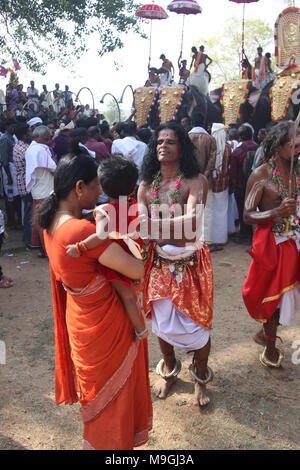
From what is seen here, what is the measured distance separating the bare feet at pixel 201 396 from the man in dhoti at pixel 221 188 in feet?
12.6

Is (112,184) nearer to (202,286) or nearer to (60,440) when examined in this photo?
(202,286)

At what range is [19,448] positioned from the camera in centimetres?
253

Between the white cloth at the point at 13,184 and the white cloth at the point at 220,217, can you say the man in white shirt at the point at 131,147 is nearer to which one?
the white cloth at the point at 220,217

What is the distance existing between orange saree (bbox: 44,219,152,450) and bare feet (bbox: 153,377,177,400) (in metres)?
0.78

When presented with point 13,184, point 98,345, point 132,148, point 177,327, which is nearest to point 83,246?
point 98,345

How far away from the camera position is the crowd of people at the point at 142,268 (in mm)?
1890

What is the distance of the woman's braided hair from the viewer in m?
2.96

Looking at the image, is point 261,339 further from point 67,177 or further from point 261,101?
point 261,101

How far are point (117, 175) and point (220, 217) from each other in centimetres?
488

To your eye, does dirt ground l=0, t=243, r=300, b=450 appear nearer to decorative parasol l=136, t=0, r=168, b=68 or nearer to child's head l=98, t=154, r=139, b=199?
child's head l=98, t=154, r=139, b=199

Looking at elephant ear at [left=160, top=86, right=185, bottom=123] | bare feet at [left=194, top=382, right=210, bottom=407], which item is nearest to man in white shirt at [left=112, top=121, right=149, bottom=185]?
bare feet at [left=194, top=382, right=210, bottom=407]

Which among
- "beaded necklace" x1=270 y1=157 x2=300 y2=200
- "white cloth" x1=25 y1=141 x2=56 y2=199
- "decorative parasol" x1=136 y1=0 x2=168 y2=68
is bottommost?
"white cloth" x1=25 y1=141 x2=56 y2=199

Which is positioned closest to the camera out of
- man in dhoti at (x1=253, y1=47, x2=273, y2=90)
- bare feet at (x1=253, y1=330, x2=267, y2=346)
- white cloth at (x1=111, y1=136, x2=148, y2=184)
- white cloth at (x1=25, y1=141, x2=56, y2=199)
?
bare feet at (x1=253, y1=330, x2=267, y2=346)

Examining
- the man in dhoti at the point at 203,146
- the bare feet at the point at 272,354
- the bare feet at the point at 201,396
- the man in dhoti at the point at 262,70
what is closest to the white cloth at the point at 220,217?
the man in dhoti at the point at 203,146
